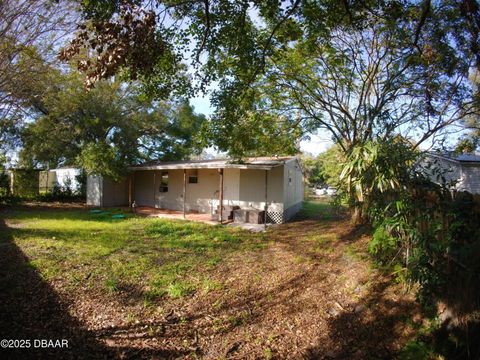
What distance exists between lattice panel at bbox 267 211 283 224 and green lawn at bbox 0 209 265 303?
2.76 m

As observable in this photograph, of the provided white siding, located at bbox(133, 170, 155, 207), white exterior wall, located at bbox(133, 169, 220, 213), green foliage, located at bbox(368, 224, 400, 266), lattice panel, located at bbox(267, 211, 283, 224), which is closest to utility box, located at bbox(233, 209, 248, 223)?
lattice panel, located at bbox(267, 211, 283, 224)

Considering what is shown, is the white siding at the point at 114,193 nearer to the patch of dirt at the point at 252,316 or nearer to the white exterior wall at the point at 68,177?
the white exterior wall at the point at 68,177

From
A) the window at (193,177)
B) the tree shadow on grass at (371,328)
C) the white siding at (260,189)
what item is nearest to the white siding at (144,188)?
the window at (193,177)

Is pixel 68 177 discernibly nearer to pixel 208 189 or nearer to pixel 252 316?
pixel 208 189

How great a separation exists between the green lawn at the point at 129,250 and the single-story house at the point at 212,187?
2.86m

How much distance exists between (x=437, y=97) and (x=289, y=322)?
1029 centimetres

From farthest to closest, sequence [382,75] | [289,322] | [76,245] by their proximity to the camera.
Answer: [382,75] < [76,245] < [289,322]

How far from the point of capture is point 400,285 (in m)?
4.84

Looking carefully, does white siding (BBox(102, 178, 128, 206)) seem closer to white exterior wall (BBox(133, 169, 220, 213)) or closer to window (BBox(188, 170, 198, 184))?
white exterior wall (BBox(133, 169, 220, 213))

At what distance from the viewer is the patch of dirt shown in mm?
3908

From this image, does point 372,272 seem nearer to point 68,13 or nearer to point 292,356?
point 292,356

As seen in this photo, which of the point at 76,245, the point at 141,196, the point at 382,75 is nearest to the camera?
the point at 76,245

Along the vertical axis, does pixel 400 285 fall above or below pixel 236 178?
below

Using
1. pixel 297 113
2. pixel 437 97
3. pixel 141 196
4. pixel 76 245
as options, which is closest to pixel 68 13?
pixel 76 245
